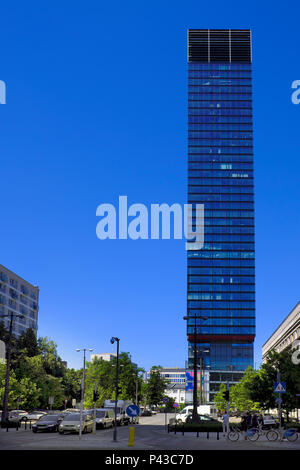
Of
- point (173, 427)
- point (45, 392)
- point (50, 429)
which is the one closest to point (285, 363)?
point (173, 427)

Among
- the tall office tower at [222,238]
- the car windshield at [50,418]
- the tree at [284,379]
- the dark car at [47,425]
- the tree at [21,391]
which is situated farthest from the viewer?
the tall office tower at [222,238]

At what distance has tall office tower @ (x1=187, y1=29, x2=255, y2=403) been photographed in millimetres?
179500

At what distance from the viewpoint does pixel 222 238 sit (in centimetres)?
18375

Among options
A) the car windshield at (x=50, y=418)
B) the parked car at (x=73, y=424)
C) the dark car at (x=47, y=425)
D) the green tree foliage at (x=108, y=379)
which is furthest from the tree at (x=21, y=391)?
the parked car at (x=73, y=424)

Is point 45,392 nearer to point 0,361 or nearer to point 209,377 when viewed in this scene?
point 0,361

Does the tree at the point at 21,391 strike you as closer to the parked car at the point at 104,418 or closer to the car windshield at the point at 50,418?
the parked car at the point at 104,418

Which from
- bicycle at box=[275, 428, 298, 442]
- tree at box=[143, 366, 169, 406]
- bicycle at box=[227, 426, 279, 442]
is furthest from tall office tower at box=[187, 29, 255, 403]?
bicycle at box=[275, 428, 298, 442]

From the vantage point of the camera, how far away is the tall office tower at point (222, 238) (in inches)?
7067

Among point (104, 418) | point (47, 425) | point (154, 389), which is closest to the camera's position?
point (47, 425)

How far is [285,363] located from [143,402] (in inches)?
4446

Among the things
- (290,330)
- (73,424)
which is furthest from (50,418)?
(290,330)

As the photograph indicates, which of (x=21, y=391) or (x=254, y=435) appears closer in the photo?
(x=254, y=435)

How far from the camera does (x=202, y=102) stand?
19625 centimetres

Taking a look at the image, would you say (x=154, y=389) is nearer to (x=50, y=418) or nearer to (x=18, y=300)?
(x=18, y=300)
